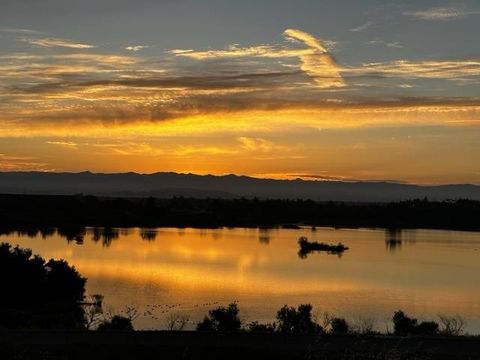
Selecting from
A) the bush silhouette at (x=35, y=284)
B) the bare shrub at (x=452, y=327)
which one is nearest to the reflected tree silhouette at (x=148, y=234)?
the bush silhouette at (x=35, y=284)

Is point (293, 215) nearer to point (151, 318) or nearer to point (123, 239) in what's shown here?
point (123, 239)

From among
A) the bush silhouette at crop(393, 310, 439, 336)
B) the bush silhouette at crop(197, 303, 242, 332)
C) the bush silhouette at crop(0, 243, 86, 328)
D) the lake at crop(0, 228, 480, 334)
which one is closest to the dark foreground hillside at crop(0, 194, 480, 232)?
the lake at crop(0, 228, 480, 334)

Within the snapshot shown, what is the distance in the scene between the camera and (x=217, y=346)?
42.2 feet

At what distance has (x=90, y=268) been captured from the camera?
156 ft

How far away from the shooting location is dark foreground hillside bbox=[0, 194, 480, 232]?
99062 mm

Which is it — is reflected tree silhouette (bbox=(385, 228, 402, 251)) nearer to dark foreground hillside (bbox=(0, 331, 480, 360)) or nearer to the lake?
the lake

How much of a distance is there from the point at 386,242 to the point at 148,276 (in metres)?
41.3

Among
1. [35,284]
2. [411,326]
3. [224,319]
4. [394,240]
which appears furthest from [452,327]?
[394,240]

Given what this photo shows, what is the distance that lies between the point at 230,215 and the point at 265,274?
7005 centimetres

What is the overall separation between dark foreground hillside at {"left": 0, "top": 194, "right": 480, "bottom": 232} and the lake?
19545 millimetres

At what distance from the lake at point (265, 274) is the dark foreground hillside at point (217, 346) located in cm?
1167

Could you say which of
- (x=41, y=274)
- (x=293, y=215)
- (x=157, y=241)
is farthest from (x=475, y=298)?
(x=293, y=215)

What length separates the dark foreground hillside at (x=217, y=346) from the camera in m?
11.8

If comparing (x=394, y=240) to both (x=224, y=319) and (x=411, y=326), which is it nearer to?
(x=411, y=326)
